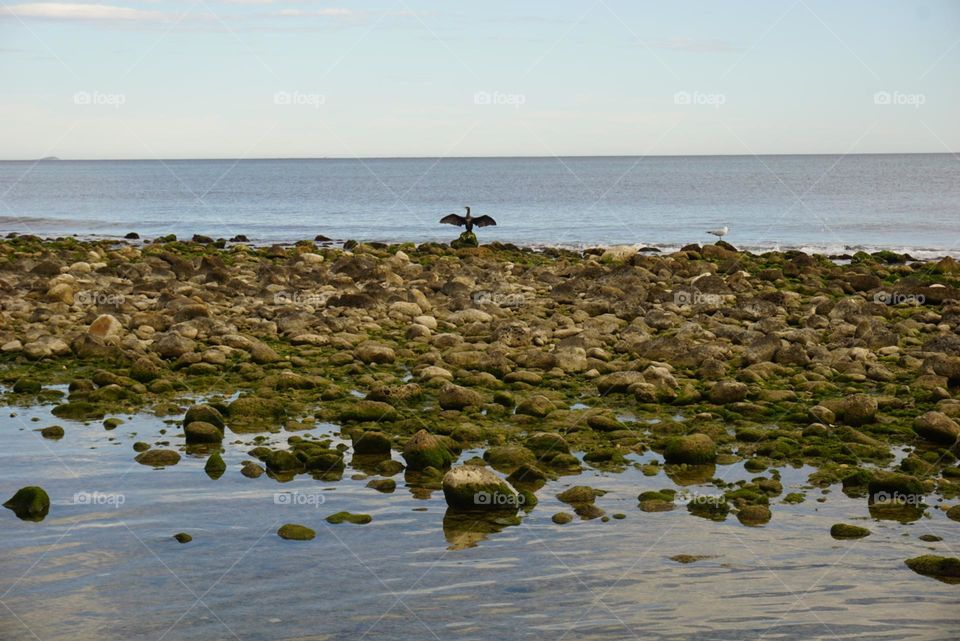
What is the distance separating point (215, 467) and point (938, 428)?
8.57 metres

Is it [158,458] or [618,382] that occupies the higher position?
[618,382]

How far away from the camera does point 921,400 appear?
1495cm

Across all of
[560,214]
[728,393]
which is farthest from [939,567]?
[560,214]

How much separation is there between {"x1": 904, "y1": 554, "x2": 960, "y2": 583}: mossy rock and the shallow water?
12cm

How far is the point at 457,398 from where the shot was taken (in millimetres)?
14680

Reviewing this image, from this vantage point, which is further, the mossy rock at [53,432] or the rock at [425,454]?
the mossy rock at [53,432]

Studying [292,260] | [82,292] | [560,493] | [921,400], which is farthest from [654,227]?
[560,493]

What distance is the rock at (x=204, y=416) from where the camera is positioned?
1351 centimetres

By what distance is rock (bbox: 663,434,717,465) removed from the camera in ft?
40.1

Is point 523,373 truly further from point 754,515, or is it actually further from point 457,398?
point 754,515

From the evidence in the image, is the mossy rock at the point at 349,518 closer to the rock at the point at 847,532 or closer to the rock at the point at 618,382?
the rock at the point at 847,532

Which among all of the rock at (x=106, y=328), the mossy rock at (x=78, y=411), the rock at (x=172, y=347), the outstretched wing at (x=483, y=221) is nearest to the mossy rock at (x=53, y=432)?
the mossy rock at (x=78, y=411)

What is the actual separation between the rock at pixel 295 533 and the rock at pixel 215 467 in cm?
213

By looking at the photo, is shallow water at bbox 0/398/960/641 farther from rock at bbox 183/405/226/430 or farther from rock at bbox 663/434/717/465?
rock at bbox 183/405/226/430
